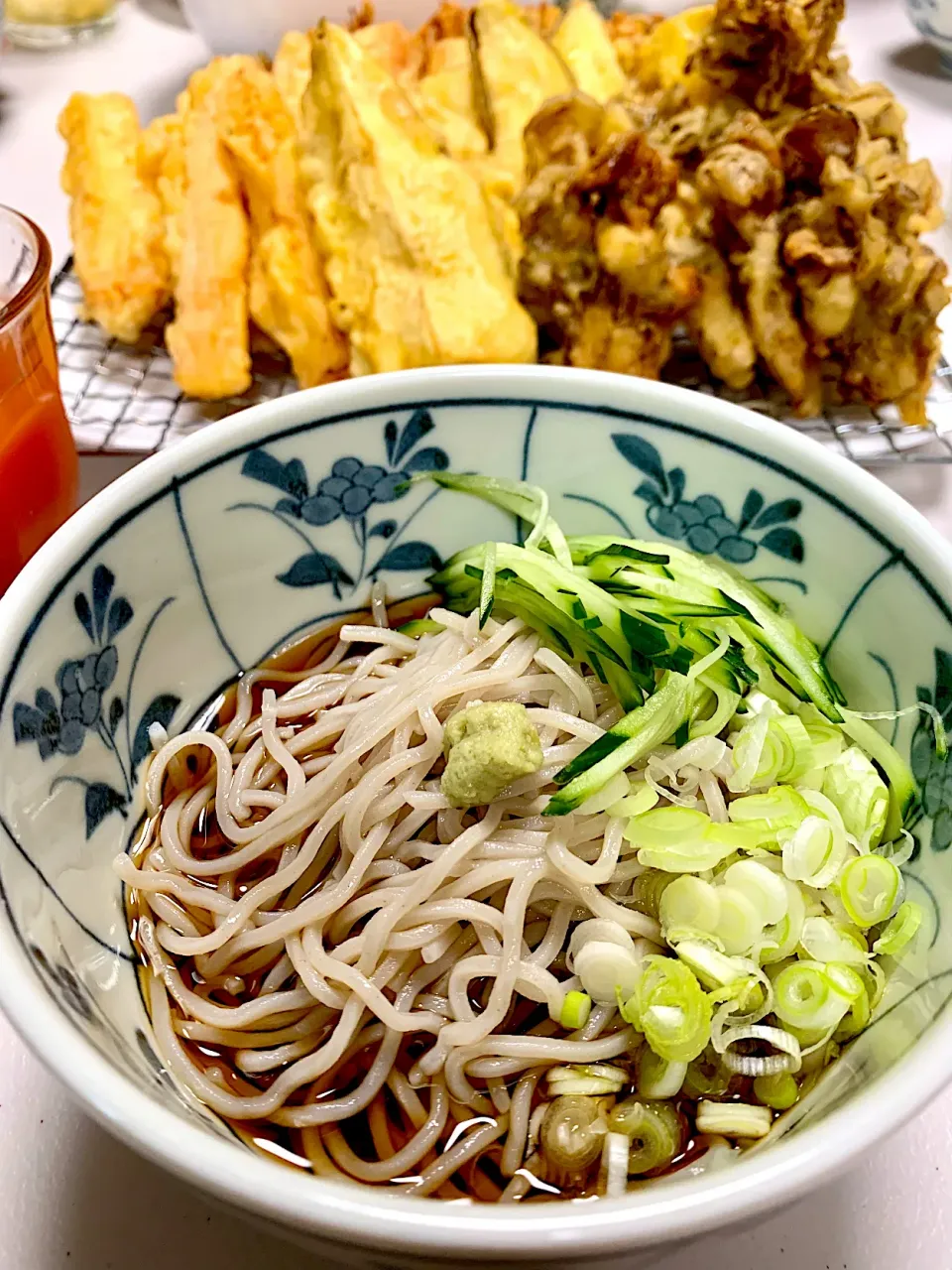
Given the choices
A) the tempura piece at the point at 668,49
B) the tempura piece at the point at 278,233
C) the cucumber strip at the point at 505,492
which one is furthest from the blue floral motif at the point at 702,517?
the tempura piece at the point at 668,49

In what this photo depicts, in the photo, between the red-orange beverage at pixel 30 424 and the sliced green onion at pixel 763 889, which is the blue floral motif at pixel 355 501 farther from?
the sliced green onion at pixel 763 889

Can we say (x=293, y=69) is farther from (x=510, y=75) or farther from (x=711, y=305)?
(x=711, y=305)

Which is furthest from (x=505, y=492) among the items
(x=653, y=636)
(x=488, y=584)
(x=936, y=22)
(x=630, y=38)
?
(x=936, y=22)

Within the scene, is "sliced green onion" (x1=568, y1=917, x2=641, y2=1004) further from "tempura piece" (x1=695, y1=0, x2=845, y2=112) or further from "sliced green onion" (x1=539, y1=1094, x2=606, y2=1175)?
"tempura piece" (x1=695, y1=0, x2=845, y2=112)

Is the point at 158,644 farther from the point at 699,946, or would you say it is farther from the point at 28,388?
the point at 699,946

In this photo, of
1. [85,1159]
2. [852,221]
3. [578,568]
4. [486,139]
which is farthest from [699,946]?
[486,139]

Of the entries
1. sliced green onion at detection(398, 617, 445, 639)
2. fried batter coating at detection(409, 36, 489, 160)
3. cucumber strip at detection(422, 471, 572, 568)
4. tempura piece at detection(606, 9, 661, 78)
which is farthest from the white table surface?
tempura piece at detection(606, 9, 661, 78)
